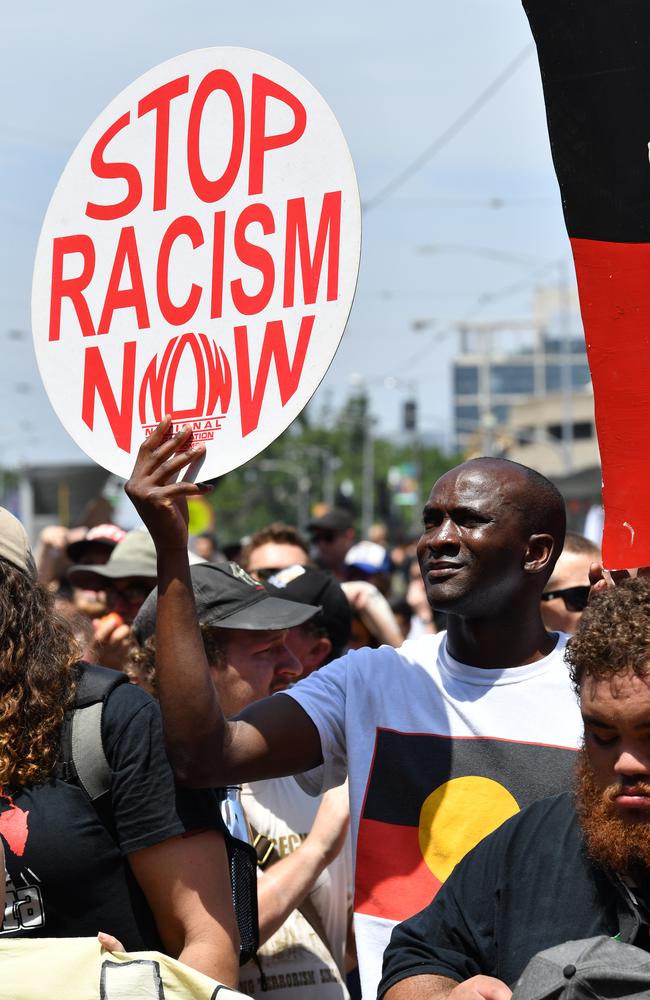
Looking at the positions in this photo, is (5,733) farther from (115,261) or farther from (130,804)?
(115,261)

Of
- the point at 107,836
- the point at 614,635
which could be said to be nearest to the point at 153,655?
the point at 107,836

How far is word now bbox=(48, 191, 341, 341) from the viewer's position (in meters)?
2.56

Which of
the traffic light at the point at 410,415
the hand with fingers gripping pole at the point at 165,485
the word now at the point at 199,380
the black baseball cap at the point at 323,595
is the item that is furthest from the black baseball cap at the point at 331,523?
the traffic light at the point at 410,415

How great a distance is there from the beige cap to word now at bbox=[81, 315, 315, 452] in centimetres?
26

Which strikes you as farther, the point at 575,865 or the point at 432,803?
the point at 432,803

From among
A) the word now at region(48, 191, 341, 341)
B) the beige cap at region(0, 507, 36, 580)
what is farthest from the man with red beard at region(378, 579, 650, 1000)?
the beige cap at region(0, 507, 36, 580)

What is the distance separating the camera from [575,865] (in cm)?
221

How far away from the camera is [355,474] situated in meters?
98.9

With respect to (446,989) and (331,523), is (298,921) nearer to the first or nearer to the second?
(446,989)

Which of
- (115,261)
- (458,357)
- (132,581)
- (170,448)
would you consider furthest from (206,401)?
(458,357)

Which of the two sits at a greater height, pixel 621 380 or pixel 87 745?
pixel 621 380

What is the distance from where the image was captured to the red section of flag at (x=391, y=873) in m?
2.74

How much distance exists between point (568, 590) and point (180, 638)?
2.62 m

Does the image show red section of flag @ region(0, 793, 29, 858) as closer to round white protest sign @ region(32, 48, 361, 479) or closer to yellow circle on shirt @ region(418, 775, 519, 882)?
round white protest sign @ region(32, 48, 361, 479)
